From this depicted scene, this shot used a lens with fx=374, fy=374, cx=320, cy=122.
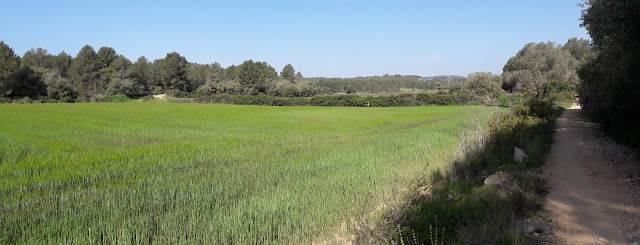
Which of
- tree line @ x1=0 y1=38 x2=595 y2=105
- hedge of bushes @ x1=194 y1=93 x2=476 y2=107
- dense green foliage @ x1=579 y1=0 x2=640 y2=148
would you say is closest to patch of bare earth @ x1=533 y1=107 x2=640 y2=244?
dense green foliage @ x1=579 y1=0 x2=640 y2=148

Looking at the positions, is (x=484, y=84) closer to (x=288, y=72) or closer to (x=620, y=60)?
(x=620, y=60)

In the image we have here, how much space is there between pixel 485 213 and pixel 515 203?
0.98m

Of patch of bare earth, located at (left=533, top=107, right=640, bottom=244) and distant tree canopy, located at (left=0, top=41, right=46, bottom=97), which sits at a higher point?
distant tree canopy, located at (left=0, top=41, right=46, bottom=97)

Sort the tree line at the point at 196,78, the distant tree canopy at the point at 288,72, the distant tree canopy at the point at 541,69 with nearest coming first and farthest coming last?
the distant tree canopy at the point at 541,69 → the tree line at the point at 196,78 → the distant tree canopy at the point at 288,72

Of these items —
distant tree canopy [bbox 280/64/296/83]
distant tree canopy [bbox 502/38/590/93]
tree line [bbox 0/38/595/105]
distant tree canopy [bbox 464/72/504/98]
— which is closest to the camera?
distant tree canopy [bbox 502/38/590/93]

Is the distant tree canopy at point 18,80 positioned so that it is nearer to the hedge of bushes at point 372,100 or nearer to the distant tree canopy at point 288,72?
the hedge of bushes at point 372,100

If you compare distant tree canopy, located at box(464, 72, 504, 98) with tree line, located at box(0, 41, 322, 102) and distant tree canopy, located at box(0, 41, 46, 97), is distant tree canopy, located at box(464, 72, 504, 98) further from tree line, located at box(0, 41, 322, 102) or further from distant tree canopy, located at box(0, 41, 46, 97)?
distant tree canopy, located at box(0, 41, 46, 97)

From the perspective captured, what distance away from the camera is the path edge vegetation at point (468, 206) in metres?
6.21

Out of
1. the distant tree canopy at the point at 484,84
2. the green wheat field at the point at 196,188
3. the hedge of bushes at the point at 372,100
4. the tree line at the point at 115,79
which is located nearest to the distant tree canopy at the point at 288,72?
the tree line at the point at 115,79

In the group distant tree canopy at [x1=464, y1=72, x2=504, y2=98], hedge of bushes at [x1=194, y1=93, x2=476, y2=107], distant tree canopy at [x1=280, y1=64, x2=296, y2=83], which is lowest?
hedge of bushes at [x1=194, y1=93, x2=476, y2=107]

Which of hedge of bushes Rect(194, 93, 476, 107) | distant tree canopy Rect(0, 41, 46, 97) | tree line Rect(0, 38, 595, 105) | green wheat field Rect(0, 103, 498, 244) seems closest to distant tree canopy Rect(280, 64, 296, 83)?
tree line Rect(0, 38, 595, 105)

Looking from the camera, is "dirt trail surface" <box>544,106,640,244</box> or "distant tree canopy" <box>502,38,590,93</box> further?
"distant tree canopy" <box>502,38,590,93</box>

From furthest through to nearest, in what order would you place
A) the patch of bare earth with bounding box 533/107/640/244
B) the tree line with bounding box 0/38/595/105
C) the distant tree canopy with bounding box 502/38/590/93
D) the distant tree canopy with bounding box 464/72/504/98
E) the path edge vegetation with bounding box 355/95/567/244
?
the distant tree canopy with bounding box 464/72/504/98
the tree line with bounding box 0/38/595/105
the distant tree canopy with bounding box 502/38/590/93
the path edge vegetation with bounding box 355/95/567/244
the patch of bare earth with bounding box 533/107/640/244

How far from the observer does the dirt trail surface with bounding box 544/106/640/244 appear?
241 inches
